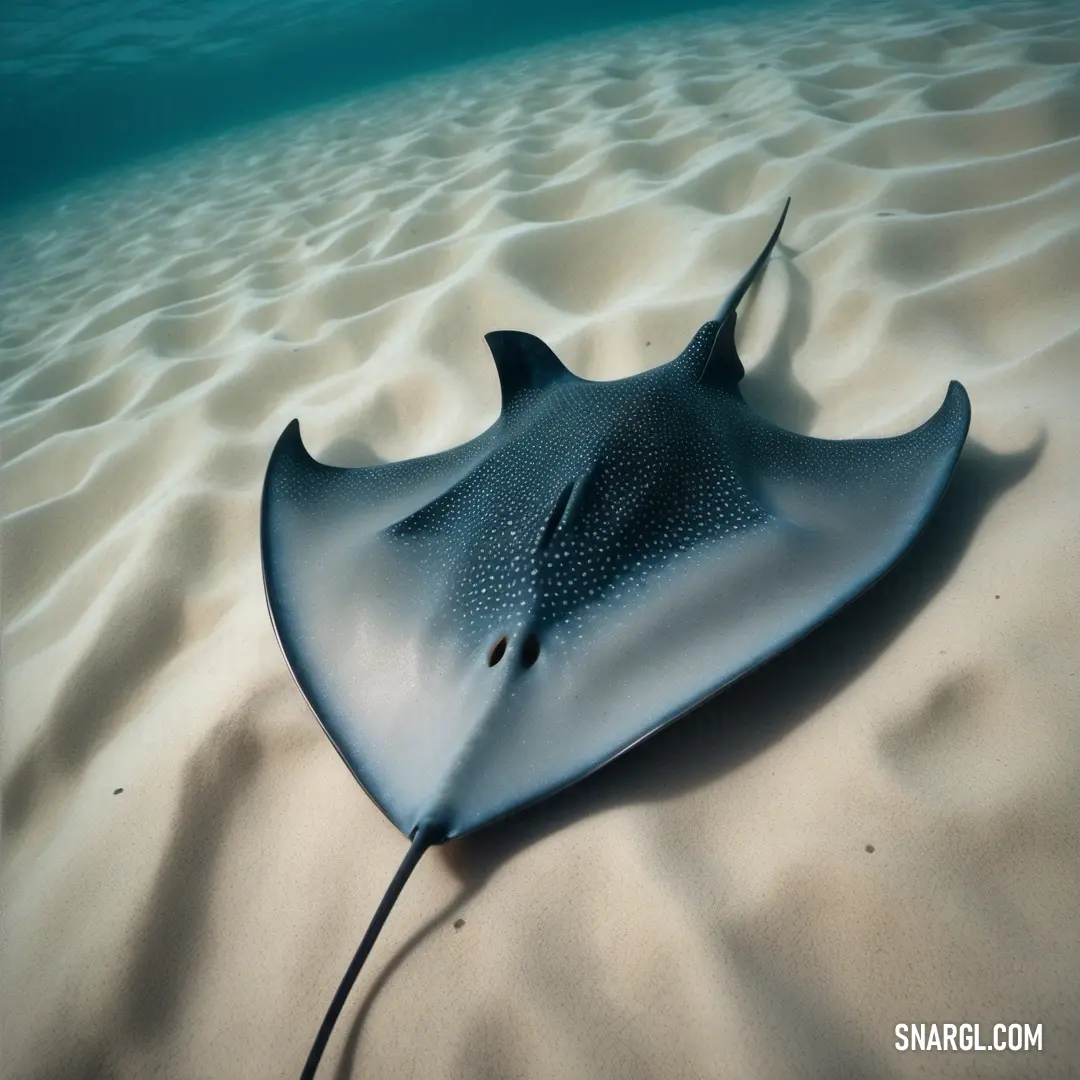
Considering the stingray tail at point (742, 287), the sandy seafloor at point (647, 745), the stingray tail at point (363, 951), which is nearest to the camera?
the stingray tail at point (363, 951)

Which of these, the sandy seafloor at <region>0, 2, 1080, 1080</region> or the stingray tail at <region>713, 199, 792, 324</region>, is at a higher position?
the stingray tail at <region>713, 199, 792, 324</region>

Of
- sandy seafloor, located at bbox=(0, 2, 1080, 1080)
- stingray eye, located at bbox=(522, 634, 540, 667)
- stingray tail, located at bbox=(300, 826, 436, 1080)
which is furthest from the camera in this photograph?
stingray eye, located at bbox=(522, 634, 540, 667)

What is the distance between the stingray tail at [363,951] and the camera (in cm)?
115

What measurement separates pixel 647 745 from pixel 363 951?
34.7 inches

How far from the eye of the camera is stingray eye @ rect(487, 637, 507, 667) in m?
1.57

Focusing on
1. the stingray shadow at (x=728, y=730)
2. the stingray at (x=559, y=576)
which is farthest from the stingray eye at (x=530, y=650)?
the stingray shadow at (x=728, y=730)

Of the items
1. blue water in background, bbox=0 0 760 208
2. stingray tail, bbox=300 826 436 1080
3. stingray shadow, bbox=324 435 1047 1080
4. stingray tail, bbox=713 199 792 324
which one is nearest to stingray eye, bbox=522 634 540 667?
stingray shadow, bbox=324 435 1047 1080

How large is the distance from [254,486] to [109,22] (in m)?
35.8

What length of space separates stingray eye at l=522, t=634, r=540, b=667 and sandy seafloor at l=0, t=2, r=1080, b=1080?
0.44 meters

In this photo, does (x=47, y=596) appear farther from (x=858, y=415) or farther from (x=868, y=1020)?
(x=858, y=415)

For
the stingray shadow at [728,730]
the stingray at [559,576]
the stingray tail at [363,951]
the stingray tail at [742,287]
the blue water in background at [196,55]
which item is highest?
the blue water in background at [196,55]

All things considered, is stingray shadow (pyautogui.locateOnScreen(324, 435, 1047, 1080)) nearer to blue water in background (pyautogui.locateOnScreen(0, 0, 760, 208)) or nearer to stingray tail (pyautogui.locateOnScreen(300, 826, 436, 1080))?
stingray tail (pyautogui.locateOnScreen(300, 826, 436, 1080))

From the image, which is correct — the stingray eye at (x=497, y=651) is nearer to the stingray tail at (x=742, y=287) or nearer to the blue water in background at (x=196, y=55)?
the stingray tail at (x=742, y=287)

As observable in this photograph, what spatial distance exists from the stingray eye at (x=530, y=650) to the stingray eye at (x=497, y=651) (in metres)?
0.05
